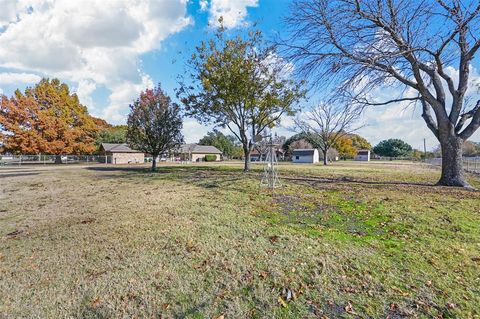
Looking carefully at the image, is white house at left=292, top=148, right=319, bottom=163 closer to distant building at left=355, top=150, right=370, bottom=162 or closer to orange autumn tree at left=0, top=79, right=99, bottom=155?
distant building at left=355, top=150, right=370, bottom=162

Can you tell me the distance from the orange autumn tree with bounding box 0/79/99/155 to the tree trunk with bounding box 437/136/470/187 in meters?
39.4

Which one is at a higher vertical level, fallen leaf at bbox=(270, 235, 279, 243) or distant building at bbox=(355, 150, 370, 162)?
distant building at bbox=(355, 150, 370, 162)

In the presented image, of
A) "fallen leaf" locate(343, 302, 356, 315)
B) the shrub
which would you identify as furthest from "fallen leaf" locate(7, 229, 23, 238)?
the shrub

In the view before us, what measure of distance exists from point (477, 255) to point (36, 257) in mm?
6285

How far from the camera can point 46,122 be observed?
31094 mm

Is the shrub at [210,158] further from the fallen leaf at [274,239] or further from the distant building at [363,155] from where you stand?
the fallen leaf at [274,239]

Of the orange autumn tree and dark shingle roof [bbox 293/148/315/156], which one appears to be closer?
the orange autumn tree

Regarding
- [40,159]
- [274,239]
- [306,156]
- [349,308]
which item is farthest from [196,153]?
[349,308]

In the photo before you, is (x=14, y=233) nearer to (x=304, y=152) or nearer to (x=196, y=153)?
(x=304, y=152)

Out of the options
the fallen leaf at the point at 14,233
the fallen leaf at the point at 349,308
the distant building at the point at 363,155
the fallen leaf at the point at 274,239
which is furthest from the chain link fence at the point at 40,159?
the distant building at the point at 363,155

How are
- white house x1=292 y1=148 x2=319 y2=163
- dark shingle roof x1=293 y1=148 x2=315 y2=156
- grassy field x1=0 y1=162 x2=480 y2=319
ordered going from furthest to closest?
dark shingle roof x1=293 y1=148 x2=315 y2=156 → white house x1=292 y1=148 x2=319 y2=163 → grassy field x1=0 y1=162 x2=480 y2=319

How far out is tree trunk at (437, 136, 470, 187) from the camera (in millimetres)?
8656

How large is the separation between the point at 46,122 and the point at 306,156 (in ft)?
145

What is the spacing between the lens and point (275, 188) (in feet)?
29.3
